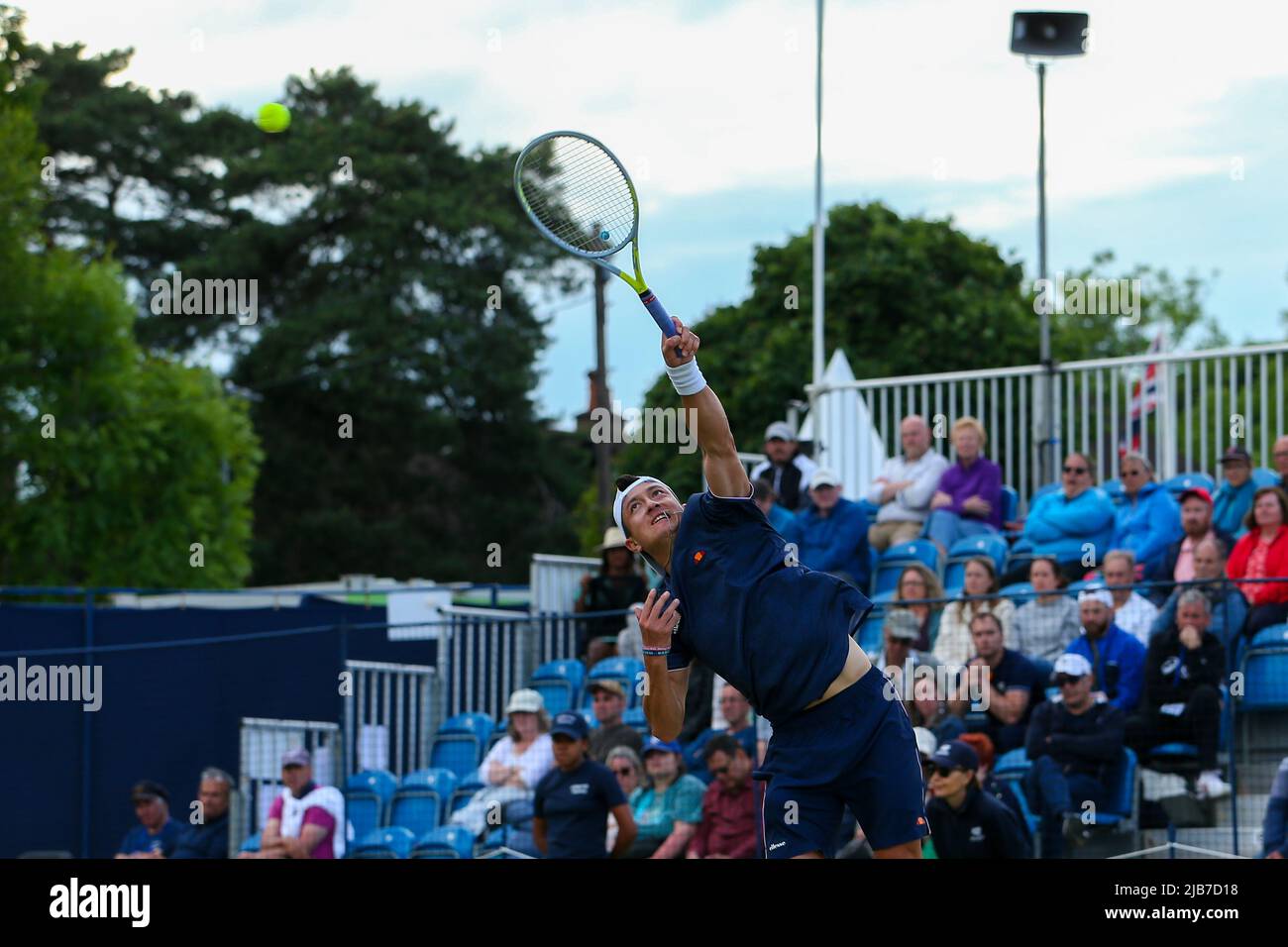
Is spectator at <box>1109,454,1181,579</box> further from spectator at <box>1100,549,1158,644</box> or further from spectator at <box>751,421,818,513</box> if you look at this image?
spectator at <box>751,421,818,513</box>

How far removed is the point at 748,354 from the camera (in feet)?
125

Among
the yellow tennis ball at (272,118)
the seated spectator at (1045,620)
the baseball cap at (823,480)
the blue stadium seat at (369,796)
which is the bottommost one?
the blue stadium seat at (369,796)

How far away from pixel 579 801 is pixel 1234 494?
4.44 metres

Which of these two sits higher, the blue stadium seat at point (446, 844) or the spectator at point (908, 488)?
the spectator at point (908, 488)

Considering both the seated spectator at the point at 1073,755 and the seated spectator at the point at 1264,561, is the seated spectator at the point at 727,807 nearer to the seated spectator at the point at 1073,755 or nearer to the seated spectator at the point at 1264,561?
the seated spectator at the point at 1073,755

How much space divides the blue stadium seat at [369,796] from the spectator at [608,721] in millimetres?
1477

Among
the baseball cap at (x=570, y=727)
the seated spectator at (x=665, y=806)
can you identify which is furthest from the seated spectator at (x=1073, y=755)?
the baseball cap at (x=570, y=727)

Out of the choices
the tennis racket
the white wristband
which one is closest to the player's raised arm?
the white wristband

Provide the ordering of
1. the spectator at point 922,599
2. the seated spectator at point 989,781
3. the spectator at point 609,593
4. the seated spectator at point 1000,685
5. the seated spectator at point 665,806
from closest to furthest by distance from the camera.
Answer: the seated spectator at point 989,781, the seated spectator at point 1000,685, the seated spectator at point 665,806, the spectator at point 922,599, the spectator at point 609,593

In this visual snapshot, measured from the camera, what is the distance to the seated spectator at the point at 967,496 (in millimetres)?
12672

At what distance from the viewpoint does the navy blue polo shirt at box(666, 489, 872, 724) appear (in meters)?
5.77

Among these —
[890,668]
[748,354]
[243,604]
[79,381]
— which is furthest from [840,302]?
[890,668]

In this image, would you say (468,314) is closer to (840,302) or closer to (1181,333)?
(840,302)
